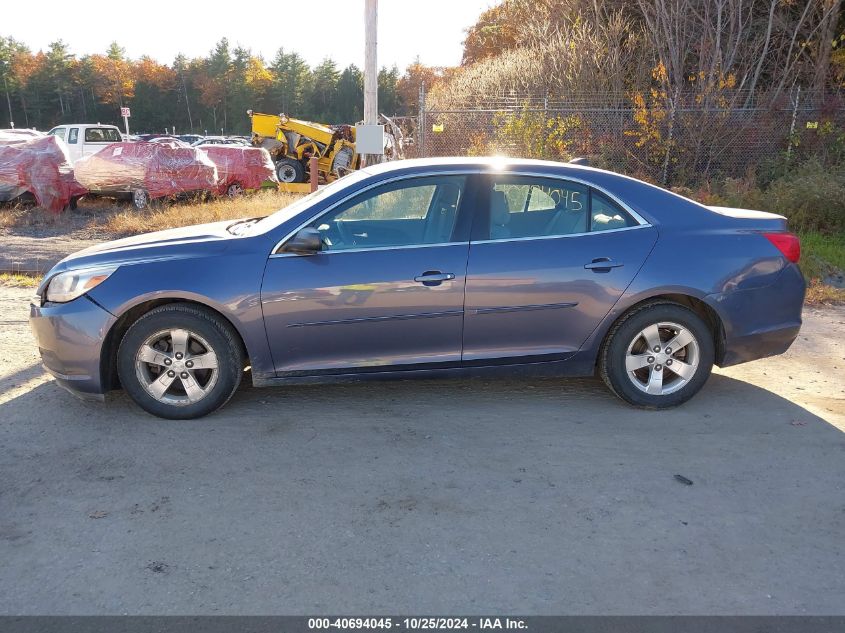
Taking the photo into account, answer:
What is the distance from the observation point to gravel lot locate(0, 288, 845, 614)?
9.25 ft

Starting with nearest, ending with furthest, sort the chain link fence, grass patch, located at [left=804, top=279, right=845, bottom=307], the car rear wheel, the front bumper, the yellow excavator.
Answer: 1. the front bumper
2. grass patch, located at [left=804, top=279, right=845, bottom=307]
3. the chain link fence
4. the car rear wheel
5. the yellow excavator

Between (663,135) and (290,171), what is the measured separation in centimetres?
1220

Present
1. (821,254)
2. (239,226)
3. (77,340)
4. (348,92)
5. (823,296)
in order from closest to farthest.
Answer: (77,340) < (239,226) < (823,296) < (821,254) < (348,92)

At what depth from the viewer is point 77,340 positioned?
434 cm

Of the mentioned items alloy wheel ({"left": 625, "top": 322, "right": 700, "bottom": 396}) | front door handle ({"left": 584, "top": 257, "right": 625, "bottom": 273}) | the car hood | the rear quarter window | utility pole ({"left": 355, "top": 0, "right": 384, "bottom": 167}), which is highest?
utility pole ({"left": 355, "top": 0, "right": 384, "bottom": 167})

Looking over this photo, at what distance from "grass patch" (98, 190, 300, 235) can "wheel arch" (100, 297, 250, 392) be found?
25.1 ft

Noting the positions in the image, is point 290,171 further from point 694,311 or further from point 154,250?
point 694,311

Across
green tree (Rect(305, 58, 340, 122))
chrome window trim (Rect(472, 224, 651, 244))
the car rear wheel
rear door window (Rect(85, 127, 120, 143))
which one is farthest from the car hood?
green tree (Rect(305, 58, 340, 122))

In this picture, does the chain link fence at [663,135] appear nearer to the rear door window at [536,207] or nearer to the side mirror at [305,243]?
the rear door window at [536,207]

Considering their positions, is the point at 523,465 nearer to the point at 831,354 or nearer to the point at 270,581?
the point at 270,581

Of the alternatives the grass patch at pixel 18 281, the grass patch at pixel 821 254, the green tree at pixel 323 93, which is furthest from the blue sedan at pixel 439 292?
the green tree at pixel 323 93

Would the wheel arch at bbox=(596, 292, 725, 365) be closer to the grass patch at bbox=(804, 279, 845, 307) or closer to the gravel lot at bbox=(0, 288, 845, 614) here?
the gravel lot at bbox=(0, 288, 845, 614)

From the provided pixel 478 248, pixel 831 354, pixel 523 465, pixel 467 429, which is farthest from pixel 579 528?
pixel 831 354

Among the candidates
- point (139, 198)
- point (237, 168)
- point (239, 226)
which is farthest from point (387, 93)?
point (239, 226)
